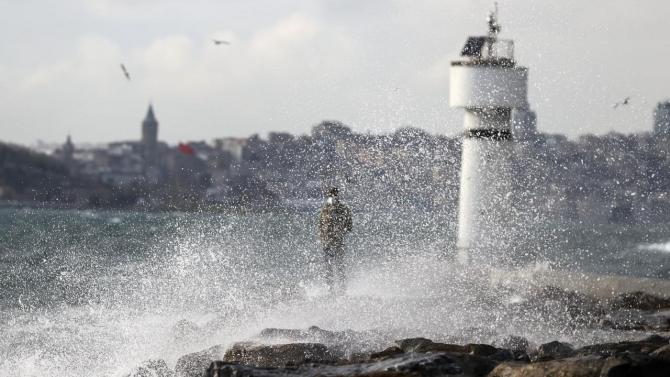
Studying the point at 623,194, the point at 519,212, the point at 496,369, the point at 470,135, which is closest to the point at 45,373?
the point at 496,369

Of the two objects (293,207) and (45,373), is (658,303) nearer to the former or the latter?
(45,373)

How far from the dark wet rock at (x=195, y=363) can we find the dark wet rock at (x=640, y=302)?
297 inches

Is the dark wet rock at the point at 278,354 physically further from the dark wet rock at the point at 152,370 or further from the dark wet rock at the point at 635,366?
the dark wet rock at the point at 635,366

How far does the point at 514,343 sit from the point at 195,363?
3622 millimetres

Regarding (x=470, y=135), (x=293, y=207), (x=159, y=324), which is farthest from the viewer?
(x=293, y=207)

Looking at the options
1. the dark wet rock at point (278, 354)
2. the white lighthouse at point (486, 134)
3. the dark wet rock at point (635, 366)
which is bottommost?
the dark wet rock at point (278, 354)

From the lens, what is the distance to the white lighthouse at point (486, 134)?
853 inches

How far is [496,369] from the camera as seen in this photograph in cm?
955

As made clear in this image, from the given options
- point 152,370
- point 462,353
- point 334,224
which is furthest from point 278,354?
point 334,224

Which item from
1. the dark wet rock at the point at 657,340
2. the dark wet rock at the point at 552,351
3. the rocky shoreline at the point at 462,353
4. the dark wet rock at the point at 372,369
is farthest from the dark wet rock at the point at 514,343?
the dark wet rock at the point at 372,369

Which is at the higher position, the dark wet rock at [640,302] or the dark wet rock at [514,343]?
the dark wet rock at [640,302]

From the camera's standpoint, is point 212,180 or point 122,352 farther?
point 212,180

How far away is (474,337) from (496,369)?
415 cm

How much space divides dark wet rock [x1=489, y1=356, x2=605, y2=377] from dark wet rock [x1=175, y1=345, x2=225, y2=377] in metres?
3.72
